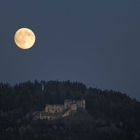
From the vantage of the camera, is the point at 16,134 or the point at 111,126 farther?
the point at 111,126

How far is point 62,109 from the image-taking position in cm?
19125

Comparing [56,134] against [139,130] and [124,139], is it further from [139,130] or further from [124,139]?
[139,130]

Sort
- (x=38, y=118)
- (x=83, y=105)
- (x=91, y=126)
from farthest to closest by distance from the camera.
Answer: (x=83, y=105) → (x=38, y=118) → (x=91, y=126)

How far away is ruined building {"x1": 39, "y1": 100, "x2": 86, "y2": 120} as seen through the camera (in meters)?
184

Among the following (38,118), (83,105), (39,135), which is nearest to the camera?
(39,135)

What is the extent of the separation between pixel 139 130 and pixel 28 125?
2243 centimetres

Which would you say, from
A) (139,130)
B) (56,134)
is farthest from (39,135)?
(139,130)

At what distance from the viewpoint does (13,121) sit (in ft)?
602

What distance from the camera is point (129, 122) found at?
188375mm

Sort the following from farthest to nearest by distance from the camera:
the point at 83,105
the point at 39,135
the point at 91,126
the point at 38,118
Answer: the point at 83,105, the point at 38,118, the point at 91,126, the point at 39,135

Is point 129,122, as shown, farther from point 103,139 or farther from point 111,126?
point 103,139

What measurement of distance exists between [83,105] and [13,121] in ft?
58.9

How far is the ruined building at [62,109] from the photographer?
603 ft

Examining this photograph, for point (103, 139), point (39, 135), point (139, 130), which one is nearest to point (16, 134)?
point (39, 135)
